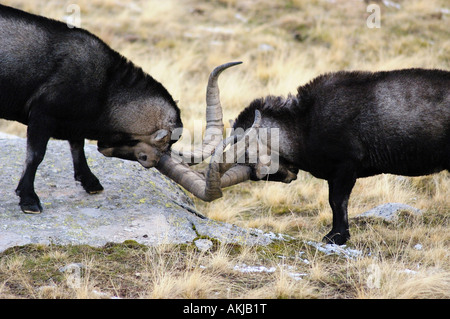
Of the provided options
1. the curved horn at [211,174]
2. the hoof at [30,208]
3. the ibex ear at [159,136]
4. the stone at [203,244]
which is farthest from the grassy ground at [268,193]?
the ibex ear at [159,136]

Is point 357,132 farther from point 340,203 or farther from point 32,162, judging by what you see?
point 32,162

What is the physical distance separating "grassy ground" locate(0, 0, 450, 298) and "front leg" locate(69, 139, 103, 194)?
149 cm

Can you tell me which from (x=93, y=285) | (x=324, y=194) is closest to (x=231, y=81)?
(x=324, y=194)

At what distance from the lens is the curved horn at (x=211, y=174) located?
7.74 m

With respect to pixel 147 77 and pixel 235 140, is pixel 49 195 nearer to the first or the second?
pixel 147 77

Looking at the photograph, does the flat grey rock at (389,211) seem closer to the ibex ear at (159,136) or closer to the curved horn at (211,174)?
the curved horn at (211,174)

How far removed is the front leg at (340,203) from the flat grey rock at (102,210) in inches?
41.2

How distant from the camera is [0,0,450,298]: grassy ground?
636 centimetres

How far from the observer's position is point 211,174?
7.72m

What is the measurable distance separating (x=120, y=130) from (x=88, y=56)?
962 millimetres

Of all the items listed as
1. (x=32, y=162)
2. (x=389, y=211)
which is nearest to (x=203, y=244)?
(x=32, y=162)

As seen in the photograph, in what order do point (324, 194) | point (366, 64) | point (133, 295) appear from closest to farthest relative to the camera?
point (133, 295) → point (324, 194) → point (366, 64)

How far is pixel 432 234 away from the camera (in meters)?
8.66

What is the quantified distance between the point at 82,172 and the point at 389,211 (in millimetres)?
4356
